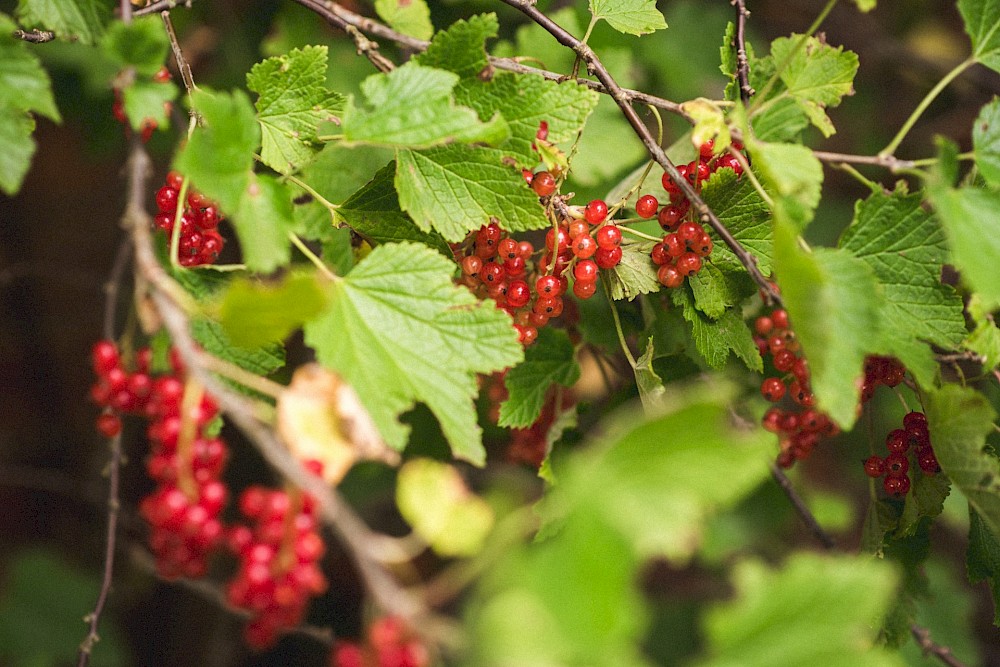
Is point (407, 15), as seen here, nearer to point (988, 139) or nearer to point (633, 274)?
point (633, 274)

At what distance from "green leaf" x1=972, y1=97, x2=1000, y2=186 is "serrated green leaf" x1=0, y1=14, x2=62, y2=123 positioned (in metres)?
1.03

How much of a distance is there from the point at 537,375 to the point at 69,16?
743mm

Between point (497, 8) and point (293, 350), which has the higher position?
point (497, 8)

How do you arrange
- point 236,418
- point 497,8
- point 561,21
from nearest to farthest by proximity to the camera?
point 236,418, point 561,21, point 497,8

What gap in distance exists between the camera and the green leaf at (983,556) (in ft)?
3.28

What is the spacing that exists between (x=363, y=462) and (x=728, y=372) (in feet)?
2.77

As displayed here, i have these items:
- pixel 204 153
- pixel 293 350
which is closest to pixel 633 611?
pixel 204 153

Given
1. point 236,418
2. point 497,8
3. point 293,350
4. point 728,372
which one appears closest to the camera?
point 236,418

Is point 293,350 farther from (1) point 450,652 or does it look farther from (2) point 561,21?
(1) point 450,652

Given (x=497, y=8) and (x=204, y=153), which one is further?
(x=497, y=8)

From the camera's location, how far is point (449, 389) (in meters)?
0.82

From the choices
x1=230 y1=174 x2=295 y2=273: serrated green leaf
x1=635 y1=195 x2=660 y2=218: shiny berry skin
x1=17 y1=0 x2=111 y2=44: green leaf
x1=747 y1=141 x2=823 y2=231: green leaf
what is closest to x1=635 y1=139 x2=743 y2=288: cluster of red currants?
x1=635 y1=195 x2=660 y2=218: shiny berry skin

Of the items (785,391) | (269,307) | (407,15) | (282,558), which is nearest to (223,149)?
(269,307)

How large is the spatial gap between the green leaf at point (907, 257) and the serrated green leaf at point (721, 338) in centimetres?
16
